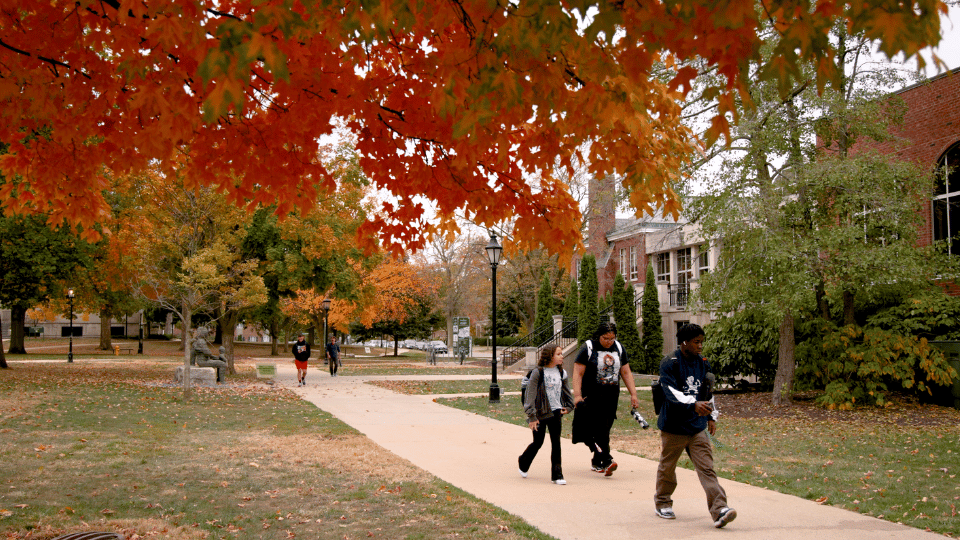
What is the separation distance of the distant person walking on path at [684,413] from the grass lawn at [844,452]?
67.1 inches

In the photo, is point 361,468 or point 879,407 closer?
point 361,468

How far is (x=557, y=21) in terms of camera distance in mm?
3441

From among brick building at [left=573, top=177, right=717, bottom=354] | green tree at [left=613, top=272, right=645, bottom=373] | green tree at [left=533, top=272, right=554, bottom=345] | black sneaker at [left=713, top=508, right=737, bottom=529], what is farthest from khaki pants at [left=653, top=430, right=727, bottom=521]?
green tree at [left=533, top=272, right=554, bottom=345]

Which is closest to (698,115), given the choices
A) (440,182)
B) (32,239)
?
(440,182)

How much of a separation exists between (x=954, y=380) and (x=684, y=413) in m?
11.5

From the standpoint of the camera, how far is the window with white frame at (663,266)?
33.2 metres

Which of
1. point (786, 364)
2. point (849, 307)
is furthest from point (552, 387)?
point (849, 307)

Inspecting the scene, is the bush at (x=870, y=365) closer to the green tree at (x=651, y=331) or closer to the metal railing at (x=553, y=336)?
the green tree at (x=651, y=331)

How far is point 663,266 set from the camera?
33.8m

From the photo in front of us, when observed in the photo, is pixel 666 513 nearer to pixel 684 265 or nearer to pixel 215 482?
pixel 215 482

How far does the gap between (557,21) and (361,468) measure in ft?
20.8

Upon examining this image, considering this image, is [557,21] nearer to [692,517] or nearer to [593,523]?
[593,523]

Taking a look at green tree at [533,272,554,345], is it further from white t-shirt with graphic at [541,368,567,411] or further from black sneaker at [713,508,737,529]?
black sneaker at [713,508,737,529]

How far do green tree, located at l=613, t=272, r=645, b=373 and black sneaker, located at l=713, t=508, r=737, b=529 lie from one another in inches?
875
